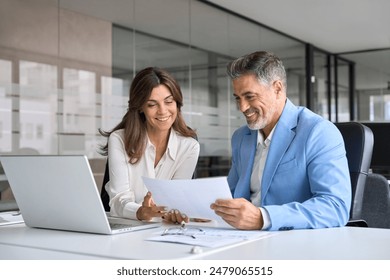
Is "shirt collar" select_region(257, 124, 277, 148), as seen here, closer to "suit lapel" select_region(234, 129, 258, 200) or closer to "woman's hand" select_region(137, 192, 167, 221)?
"suit lapel" select_region(234, 129, 258, 200)

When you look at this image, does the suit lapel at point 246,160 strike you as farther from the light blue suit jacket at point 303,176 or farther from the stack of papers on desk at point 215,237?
the stack of papers on desk at point 215,237

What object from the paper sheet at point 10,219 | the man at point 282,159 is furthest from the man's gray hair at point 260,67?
the paper sheet at point 10,219

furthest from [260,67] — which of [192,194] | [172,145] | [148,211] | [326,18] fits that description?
[326,18]

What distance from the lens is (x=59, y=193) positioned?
181cm

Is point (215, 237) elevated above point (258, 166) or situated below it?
below

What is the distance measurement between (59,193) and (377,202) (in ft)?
6.51

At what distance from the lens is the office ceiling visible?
7730mm

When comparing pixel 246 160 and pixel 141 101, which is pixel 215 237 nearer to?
pixel 246 160

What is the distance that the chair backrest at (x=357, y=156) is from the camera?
7.98 feet

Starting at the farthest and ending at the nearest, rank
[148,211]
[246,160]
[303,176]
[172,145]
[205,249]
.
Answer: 1. [172,145]
2. [246,160]
3. [148,211]
4. [303,176]
5. [205,249]

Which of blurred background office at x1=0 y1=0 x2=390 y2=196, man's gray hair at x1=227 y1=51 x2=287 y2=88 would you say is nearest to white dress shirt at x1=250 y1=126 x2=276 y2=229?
man's gray hair at x1=227 y1=51 x2=287 y2=88

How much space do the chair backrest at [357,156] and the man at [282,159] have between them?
1.23ft

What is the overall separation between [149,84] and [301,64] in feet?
26.0

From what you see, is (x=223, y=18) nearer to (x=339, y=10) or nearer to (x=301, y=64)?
(x=339, y=10)
